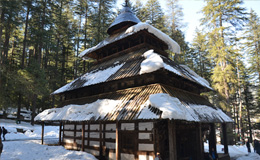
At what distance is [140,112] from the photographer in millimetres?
9094

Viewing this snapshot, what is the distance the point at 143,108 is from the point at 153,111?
679 mm

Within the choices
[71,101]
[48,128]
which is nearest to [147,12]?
[71,101]

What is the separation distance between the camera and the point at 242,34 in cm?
3475

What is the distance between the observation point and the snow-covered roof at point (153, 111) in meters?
8.34

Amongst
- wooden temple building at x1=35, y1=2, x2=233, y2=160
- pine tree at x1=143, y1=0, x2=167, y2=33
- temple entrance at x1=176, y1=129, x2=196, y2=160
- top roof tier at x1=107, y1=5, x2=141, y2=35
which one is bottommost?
temple entrance at x1=176, y1=129, x2=196, y2=160

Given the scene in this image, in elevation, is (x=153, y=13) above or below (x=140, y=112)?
above

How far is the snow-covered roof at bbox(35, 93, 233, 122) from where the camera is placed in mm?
8344

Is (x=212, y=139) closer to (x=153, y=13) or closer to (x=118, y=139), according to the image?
(x=118, y=139)

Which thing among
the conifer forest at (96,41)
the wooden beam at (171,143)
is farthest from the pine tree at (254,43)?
the wooden beam at (171,143)

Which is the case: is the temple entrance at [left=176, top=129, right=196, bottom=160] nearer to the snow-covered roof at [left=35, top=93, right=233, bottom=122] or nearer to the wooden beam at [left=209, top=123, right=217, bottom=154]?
the wooden beam at [left=209, top=123, right=217, bottom=154]

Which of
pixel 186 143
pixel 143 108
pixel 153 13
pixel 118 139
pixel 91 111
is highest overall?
pixel 153 13

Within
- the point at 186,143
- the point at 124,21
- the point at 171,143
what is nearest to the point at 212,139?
the point at 186,143

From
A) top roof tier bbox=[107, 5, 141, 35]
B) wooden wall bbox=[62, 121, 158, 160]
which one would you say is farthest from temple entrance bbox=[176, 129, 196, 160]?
top roof tier bbox=[107, 5, 141, 35]

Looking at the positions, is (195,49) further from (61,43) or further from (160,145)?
(160,145)
